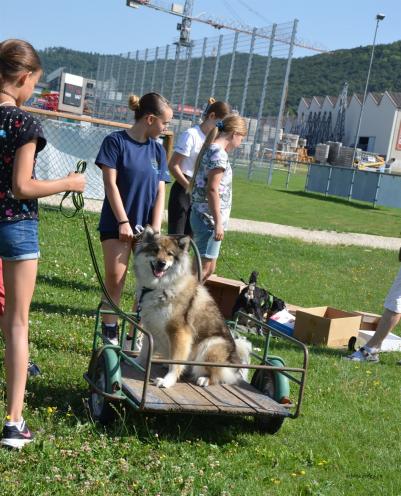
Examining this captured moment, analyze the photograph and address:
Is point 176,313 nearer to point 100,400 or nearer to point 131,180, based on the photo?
point 100,400

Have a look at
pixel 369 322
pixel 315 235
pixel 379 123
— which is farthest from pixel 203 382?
pixel 379 123

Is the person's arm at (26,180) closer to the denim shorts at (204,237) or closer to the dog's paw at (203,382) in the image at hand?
the dog's paw at (203,382)

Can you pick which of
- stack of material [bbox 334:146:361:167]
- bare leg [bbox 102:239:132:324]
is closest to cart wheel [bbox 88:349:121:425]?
bare leg [bbox 102:239:132:324]

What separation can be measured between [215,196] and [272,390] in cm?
233

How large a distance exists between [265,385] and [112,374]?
130cm

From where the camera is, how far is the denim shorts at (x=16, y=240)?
3.93 meters

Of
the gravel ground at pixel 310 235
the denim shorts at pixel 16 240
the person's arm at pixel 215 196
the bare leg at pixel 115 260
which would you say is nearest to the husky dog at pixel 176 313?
the bare leg at pixel 115 260

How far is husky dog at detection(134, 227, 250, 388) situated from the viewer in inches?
206

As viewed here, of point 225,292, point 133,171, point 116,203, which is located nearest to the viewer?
point 116,203

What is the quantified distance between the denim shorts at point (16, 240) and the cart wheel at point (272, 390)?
216cm

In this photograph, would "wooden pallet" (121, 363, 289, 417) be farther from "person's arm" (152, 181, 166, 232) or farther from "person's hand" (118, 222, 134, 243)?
"person's arm" (152, 181, 166, 232)

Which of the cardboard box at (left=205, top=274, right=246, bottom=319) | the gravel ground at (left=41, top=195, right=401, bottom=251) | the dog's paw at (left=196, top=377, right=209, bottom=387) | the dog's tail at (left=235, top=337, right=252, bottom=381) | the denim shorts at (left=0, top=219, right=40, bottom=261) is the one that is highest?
the denim shorts at (left=0, top=219, right=40, bottom=261)

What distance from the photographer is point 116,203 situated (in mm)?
5734

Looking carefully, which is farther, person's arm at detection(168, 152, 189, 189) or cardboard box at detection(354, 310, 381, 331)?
cardboard box at detection(354, 310, 381, 331)
